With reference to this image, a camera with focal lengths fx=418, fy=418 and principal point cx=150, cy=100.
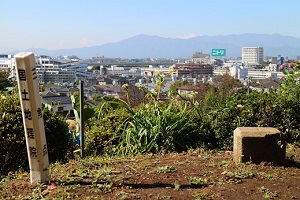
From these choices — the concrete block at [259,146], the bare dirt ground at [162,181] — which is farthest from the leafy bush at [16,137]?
the concrete block at [259,146]

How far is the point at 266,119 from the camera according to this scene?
5184 millimetres

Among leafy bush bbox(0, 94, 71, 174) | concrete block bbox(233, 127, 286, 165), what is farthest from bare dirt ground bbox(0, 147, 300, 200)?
leafy bush bbox(0, 94, 71, 174)

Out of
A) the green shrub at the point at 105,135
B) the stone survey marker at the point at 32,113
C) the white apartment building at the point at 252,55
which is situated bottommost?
the white apartment building at the point at 252,55

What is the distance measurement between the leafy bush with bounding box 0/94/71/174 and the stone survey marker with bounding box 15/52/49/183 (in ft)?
3.58

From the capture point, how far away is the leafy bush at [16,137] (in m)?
4.30

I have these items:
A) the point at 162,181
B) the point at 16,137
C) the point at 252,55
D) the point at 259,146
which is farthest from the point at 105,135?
the point at 252,55

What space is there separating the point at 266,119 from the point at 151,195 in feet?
8.59

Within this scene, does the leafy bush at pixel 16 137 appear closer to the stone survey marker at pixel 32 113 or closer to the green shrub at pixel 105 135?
the green shrub at pixel 105 135

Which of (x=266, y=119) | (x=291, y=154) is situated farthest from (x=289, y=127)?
(x=291, y=154)

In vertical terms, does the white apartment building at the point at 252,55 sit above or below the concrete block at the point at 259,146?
below

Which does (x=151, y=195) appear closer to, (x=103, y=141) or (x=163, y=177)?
(x=163, y=177)

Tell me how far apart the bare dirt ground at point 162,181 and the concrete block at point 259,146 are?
0.27 feet

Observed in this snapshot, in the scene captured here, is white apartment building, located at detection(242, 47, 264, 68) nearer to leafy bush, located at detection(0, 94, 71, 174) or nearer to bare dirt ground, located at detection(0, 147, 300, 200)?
leafy bush, located at detection(0, 94, 71, 174)

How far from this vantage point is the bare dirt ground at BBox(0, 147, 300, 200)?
3068mm
